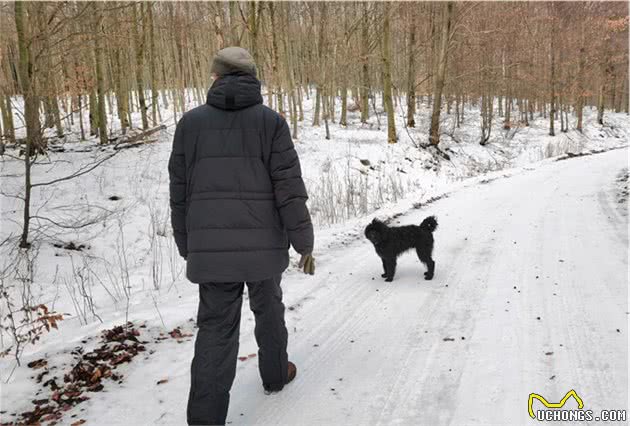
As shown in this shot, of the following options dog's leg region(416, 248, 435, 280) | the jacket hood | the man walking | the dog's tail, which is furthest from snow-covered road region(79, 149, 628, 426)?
the jacket hood

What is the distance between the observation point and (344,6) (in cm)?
2511

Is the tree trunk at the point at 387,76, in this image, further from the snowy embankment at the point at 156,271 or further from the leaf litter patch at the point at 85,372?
the leaf litter patch at the point at 85,372

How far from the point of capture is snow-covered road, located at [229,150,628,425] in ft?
8.75

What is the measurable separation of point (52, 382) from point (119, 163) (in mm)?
12360

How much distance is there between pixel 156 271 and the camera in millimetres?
5840

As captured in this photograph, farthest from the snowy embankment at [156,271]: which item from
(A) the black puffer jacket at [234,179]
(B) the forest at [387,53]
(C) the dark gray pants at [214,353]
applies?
(B) the forest at [387,53]

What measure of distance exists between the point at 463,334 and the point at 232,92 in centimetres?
273

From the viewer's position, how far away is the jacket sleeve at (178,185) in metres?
2.41

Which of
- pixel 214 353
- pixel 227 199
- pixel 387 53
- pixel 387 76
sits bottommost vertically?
pixel 214 353

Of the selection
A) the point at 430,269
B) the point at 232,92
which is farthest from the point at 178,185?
the point at 430,269

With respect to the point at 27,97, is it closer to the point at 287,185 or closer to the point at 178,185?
the point at 178,185

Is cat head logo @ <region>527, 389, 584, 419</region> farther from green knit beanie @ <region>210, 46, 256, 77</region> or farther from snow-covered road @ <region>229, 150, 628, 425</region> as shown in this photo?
green knit beanie @ <region>210, 46, 256, 77</region>

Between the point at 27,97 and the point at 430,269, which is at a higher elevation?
the point at 27,97

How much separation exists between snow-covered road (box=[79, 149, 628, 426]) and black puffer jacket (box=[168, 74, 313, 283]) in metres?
1.08
